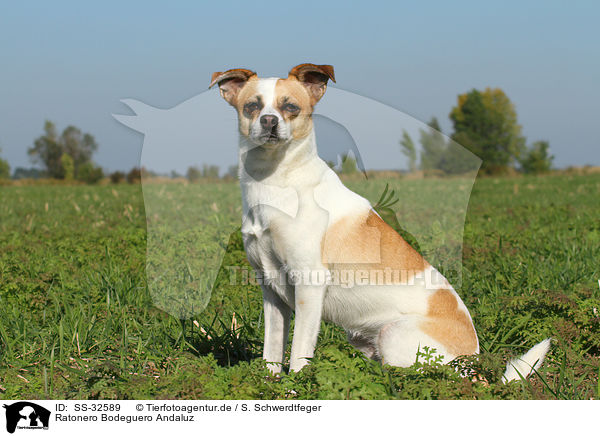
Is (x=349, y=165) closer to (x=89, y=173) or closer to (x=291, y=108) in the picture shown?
A: (x=291, y=108)

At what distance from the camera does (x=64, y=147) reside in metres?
87.8

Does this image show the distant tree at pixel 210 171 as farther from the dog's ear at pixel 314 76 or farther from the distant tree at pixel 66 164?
the distant tree at pixel 66 164

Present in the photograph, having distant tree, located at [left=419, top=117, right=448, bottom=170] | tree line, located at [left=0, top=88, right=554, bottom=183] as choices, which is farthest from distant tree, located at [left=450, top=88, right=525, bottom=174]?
distant tree, located at [left=419, top=117, right=448, bottom=170]

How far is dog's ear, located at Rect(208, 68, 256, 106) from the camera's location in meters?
3.24

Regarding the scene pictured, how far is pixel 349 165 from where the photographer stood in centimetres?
361

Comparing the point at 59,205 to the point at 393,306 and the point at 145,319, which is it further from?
the point at 393,306

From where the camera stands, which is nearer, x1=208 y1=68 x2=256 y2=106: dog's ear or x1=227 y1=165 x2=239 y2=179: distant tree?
x1=208 y1=68 x2=256 y2=106: dog's ear

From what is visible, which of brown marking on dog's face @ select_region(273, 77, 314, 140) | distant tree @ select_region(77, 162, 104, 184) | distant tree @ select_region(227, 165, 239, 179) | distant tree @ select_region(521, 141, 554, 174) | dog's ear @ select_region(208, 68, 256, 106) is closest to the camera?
brown marking on dog's face @ select_region(273, 77, 314, 140)

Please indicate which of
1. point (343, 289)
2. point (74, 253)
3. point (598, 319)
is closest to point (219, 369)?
point (343, 289)

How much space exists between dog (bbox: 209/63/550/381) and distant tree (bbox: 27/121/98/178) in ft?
284

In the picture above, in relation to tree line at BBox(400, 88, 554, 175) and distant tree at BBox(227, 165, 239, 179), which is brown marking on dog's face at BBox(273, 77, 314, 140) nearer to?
distant tree at BBox(227, 165, 239, 179)

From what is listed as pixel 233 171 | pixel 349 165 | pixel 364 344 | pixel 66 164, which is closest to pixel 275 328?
pixel 364 344
